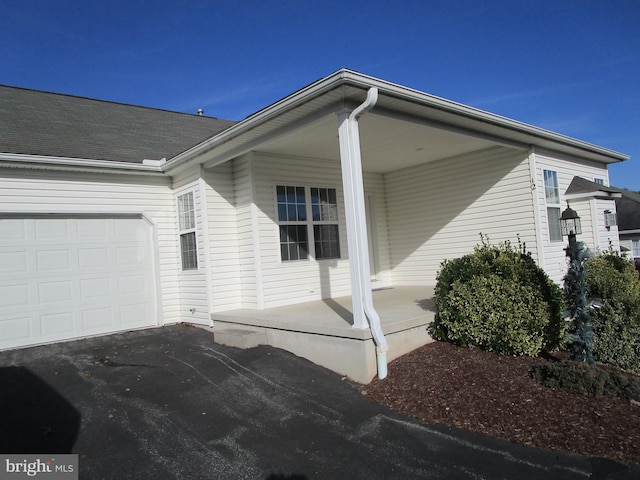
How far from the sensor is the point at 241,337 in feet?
21.8

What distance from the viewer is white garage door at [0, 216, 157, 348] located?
7.28 meters

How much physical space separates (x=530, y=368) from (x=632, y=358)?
87.9 inches

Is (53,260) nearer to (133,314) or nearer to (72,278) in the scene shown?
(72,278)

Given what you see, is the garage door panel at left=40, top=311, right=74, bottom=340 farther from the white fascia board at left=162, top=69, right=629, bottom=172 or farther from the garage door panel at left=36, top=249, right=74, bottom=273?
the white fascia board at left=162, top=69, right=629, bottom=172

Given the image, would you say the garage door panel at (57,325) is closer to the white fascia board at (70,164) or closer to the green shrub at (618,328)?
Result: the white fascia board at (70,164)

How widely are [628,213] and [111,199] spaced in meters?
21.1

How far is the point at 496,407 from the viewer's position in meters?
4.43

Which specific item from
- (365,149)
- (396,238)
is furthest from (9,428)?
(396,238)

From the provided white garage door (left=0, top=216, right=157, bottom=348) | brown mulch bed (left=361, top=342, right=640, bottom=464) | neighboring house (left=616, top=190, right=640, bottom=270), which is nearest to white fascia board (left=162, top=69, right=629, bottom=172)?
white garage door (left=0, top=216, right=157, bottom=348)

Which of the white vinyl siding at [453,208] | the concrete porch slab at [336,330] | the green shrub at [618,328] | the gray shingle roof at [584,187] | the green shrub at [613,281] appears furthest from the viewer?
the gray shingle roof at [584,187]

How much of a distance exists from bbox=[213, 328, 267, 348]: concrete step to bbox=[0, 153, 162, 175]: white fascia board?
11.4ft

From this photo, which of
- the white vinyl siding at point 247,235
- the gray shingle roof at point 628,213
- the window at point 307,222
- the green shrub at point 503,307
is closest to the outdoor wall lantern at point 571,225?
the green shrub at point 503,307

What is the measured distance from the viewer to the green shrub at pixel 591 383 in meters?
4.59

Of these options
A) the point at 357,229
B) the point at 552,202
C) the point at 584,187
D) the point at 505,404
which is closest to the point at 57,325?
the point at 357,229
